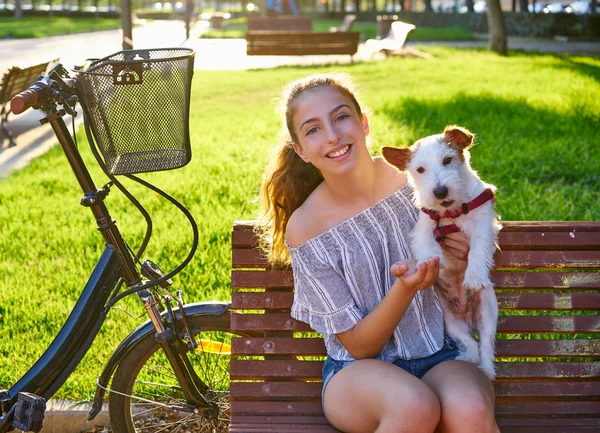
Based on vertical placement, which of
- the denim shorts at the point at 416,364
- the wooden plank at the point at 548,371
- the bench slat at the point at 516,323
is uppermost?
the bench slat at the point at 516,323

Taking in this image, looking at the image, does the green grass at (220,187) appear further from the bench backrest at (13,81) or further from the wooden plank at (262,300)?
the bench backrest at (13,81)

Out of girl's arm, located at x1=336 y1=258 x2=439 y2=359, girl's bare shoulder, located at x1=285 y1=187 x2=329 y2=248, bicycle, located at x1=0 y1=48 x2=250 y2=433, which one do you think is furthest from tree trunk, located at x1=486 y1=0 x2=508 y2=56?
girl's arm, located at x1=336 y1=258 x2=439 y2=359

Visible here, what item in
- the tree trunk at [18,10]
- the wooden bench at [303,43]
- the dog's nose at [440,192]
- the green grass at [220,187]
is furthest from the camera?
the tree trunk at [18,10]

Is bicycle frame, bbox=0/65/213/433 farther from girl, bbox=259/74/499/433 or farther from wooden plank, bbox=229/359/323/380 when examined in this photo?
girl, bbox=259/74/499/433

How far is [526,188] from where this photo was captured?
23.9ft

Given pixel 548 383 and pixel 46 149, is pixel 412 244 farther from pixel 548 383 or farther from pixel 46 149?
pixel 46 149

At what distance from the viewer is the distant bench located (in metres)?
21.6

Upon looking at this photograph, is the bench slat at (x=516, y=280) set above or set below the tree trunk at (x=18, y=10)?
below

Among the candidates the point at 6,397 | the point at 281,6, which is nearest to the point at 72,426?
the point at 6,397

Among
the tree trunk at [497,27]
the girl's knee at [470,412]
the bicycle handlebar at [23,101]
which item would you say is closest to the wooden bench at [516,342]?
the girl's knee at [470,412]

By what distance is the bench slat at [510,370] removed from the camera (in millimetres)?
3330

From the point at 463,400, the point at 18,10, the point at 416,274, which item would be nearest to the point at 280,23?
the point at 416,274

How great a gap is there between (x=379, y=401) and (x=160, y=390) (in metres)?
1.65

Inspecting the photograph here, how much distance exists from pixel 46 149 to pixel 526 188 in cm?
631
